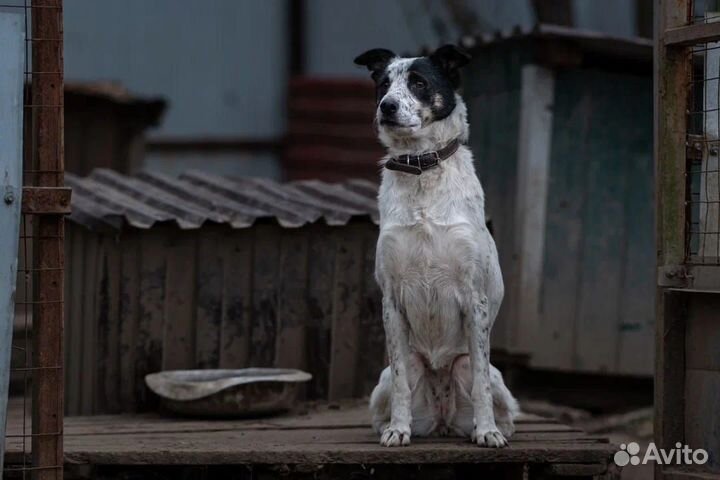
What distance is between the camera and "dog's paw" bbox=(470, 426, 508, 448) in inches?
218

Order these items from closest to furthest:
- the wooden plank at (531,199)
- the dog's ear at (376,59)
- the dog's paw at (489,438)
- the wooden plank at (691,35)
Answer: the wooden plank at (691,35) → the dog's paw at (489,438) → the dog's ear at (376,59) → the wooden plank at (531,199)

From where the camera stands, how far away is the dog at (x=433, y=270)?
18.6ft

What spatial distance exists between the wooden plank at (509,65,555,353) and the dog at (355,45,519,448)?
2.83 metres

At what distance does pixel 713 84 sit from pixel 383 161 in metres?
1.51

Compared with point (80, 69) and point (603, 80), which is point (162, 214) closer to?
point (603, 80)

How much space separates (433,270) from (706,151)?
4.14 ft

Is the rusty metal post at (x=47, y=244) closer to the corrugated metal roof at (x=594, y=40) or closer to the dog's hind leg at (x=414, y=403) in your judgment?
the dog's hind leg at (x=414, y=403)

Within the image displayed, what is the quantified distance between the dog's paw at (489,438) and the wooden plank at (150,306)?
7.05 feet

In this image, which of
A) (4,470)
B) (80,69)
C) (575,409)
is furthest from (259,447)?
(80,69)

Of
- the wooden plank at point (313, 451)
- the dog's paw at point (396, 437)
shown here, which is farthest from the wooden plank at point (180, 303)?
the dog's paw at point (396, 437)

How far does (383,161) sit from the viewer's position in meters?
5.94

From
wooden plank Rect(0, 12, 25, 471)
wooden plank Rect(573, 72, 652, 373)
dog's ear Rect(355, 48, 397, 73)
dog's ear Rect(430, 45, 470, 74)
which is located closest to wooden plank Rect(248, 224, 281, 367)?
dog's ear Rect(355, 48, 397, 73)

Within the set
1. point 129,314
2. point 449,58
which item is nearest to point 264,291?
A: point 129,314

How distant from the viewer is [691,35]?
524 centimetres
